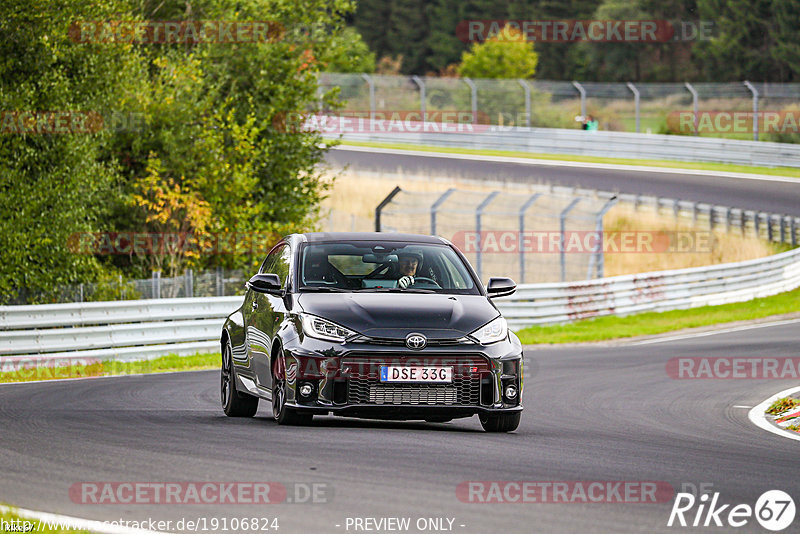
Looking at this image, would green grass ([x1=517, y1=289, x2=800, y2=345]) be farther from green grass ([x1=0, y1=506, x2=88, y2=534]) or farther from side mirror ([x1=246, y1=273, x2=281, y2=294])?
green grass ([x1=0, y1=506, x2=88, y2=534])

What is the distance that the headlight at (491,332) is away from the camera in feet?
Answer: 32.4

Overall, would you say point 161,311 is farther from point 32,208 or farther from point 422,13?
point 422,13

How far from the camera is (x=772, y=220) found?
36.4 metres

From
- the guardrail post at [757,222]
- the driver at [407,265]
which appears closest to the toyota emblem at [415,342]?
the driver at [407,265]

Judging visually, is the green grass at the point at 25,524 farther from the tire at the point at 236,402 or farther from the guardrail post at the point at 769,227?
the guardrail post at the point at 769,227

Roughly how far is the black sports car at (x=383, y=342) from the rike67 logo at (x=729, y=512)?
2.74m

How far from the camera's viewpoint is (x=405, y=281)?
10.7m

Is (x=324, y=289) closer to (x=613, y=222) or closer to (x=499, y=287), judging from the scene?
(x=499, y=287)

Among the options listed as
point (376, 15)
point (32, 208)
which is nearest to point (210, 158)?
point (32, 208)

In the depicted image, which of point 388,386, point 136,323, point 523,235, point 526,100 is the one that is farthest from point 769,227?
point 388,386

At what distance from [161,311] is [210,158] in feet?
25.5

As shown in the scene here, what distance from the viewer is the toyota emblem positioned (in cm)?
959

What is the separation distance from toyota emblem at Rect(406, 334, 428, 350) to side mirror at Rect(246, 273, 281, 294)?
1.49m

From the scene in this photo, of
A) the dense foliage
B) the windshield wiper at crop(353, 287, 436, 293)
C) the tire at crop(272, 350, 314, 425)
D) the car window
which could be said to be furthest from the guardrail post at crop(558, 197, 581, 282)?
the tire at crop(272, 350, 314, 425)
